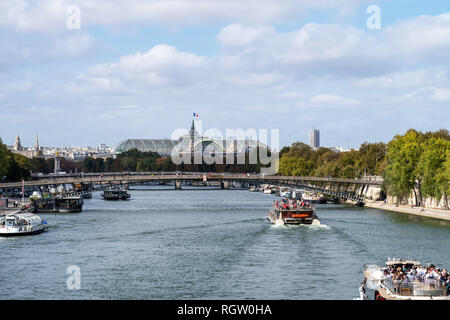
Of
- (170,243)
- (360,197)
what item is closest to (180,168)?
(360,197)

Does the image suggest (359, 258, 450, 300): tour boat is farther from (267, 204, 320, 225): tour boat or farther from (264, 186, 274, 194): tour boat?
(264, 186, 274, 194): tour boat

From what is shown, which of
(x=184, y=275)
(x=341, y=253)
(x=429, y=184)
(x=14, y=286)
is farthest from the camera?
(x=429, y=184)

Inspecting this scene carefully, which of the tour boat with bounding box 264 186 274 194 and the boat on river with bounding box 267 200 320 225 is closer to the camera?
the boat on river with bounding box 267 200 320 225

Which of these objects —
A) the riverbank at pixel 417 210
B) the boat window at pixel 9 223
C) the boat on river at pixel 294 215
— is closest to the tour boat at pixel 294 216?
the boat on river at pixel 294 215

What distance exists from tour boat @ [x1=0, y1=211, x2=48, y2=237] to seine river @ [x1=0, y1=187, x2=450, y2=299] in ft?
3.51

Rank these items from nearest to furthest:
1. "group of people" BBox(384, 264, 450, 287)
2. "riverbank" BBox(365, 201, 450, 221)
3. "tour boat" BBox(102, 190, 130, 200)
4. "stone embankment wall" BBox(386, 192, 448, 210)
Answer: "group of people" BBox(384, 264, 450, 287) → "riverbank" BBox(365, 201, 450, 221) → "stone embankment wall" BBox(386, 192, 448, 210) → "tour boat" BBox(102, 190, 130, 200)

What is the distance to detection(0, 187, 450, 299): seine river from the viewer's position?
98.9 feet

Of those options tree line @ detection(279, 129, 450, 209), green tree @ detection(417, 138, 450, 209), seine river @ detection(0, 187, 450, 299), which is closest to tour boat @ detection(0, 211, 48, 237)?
seine river @ detection(0, 187, 450, 299)

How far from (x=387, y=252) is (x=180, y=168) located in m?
152

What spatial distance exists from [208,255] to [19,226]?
651 inches

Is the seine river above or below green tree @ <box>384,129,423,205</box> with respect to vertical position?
below

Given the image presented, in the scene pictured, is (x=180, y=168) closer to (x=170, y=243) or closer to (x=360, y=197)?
(x=360, y=197)
